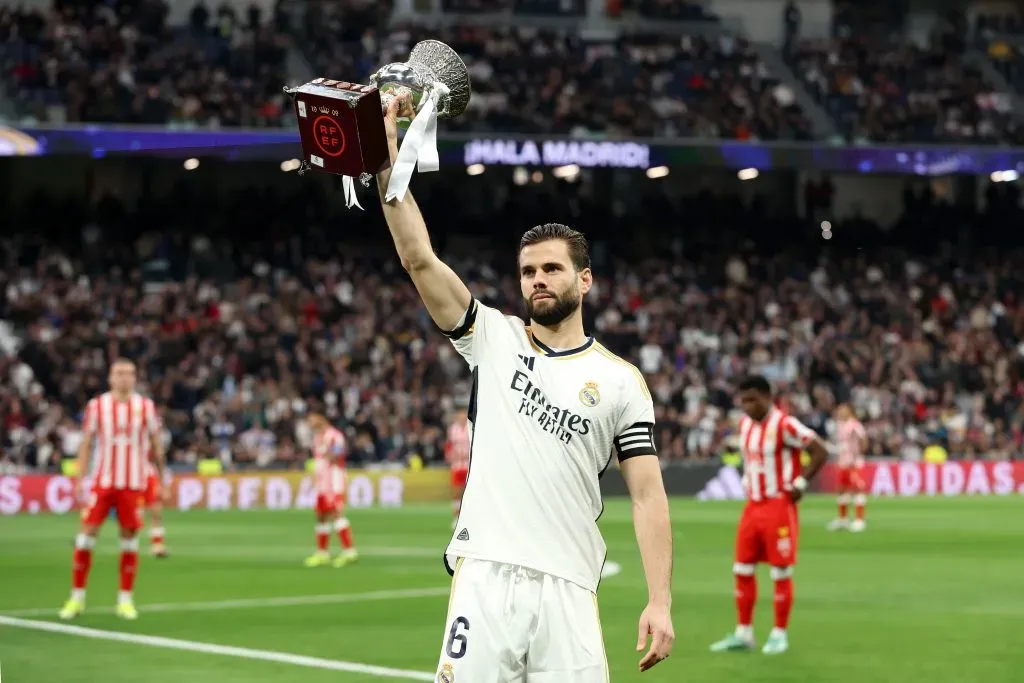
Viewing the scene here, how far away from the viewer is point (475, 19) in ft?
145

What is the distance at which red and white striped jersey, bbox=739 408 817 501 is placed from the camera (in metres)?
13.8

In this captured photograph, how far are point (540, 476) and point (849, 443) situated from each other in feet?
77.4

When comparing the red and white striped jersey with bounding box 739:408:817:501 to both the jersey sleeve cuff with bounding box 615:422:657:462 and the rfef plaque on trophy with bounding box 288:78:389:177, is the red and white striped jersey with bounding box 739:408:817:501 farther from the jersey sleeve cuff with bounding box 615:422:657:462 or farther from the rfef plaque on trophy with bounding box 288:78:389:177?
the rfef plaque on trophy with bounding box 288:78:389:177

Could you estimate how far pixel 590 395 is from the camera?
573 cm

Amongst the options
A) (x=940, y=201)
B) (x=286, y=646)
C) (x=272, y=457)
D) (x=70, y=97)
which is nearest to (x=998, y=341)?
(x=940, y=201)

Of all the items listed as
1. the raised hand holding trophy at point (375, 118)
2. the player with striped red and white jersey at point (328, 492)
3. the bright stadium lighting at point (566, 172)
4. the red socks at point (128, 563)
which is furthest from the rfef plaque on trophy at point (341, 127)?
the bright stadium lighting at point (566, 172)

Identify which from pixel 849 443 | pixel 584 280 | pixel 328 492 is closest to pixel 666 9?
pixel 849 443

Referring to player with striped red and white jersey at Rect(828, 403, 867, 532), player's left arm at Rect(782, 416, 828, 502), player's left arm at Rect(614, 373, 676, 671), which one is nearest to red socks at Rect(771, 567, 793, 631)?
player's left arm at Rect(782, 416, 828, 502)

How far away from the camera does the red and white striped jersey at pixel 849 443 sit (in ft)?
93.1

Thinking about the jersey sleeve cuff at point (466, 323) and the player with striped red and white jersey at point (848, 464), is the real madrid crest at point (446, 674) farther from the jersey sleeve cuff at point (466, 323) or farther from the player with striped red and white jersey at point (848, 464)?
the player with striped red and white jersey at point (848, 464)

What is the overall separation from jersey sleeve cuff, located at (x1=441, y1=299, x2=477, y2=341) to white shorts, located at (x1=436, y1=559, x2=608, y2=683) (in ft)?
2.66

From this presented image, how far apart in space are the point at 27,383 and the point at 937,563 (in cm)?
2025

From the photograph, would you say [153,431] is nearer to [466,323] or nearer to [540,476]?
[466,323]

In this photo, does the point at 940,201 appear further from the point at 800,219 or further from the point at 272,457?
the point at 272,457
